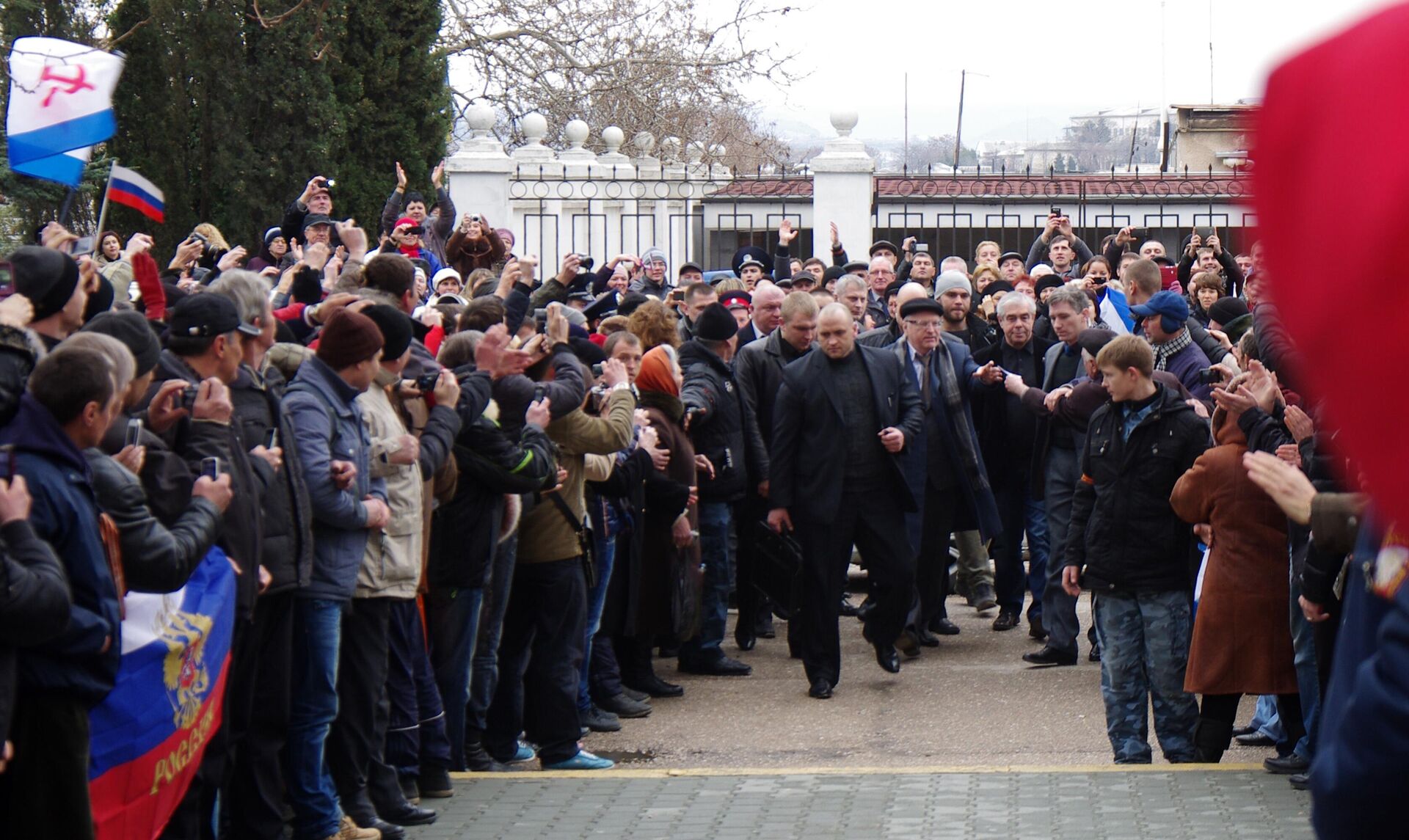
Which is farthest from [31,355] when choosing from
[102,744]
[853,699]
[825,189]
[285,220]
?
[825,189]

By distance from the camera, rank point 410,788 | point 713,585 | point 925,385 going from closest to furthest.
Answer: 1. point 410,788
2. point 713,585
3. point 925,385

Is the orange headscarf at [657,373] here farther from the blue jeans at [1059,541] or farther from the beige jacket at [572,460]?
the blue jeans at [1059,541]

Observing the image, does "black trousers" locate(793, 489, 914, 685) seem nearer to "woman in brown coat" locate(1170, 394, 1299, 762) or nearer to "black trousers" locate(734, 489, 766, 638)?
"black trousers" locate(734, 489, 766, 638)

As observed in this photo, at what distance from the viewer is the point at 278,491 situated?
5.74m

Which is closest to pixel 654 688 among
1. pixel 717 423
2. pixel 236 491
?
pixel 717 423

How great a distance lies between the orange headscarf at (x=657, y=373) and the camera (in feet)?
31.1

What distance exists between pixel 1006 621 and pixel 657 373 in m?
3.48

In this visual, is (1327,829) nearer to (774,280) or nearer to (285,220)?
(285,220)

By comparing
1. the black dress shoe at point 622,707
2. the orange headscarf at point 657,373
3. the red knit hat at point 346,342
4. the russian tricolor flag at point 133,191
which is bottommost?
the black dress shoe at point 622,707

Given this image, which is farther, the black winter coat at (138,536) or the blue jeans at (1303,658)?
the blue jeans at (1303,658)

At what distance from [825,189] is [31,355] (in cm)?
1479

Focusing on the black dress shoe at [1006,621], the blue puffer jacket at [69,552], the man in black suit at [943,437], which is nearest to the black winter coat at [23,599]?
the blue puffer jacket at [69,552]

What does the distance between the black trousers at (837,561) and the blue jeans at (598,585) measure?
145 centimetres

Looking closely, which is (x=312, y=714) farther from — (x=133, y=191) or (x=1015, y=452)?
(x=1015, y=452)
